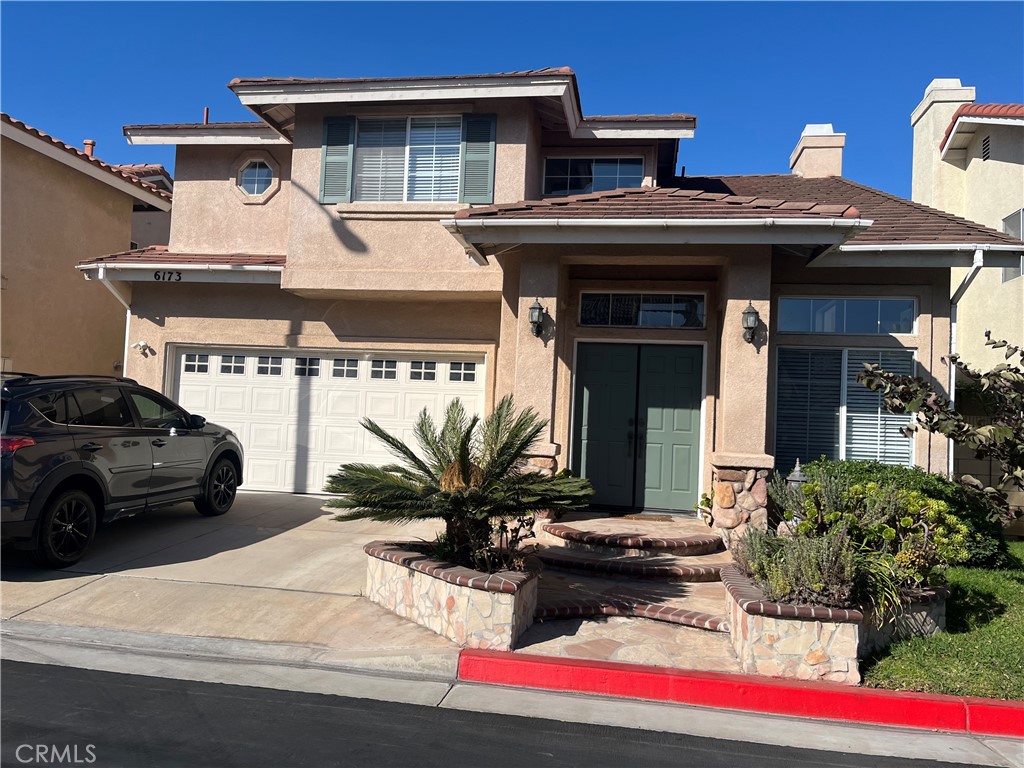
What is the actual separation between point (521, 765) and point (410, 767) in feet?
1.96

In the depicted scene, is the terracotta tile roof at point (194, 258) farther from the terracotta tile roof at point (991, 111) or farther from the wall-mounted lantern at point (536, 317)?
the terracotta tile roof at point (991, 111)

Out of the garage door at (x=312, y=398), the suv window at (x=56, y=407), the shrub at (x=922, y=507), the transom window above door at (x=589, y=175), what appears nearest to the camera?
the shrub at (x=922, y=507)

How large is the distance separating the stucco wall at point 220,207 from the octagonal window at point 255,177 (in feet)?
0.46

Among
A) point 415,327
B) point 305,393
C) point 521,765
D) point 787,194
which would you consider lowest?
point 521,765

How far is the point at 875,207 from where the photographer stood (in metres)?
9.70

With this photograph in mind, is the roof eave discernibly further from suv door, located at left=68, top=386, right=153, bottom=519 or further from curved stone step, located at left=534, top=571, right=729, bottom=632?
suv door, located at left=68, top=386, right=153, bottom=519

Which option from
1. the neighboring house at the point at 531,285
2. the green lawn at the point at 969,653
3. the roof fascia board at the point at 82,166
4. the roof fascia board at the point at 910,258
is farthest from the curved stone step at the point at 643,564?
the roof fascia board at the point at 82,166

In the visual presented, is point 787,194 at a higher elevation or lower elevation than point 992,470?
higher

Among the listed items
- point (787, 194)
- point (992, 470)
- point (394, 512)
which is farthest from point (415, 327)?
point (992, 470)

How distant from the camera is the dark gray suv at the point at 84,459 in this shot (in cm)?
635

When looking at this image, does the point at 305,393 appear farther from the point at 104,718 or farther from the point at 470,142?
the point at 104,718

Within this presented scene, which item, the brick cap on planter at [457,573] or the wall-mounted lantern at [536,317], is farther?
the wall-mounted lantern at [536,317]

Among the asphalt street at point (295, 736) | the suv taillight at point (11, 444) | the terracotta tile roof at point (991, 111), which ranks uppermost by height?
the terracotta tile roof at point (991, 111)

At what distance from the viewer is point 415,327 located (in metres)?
10.6
